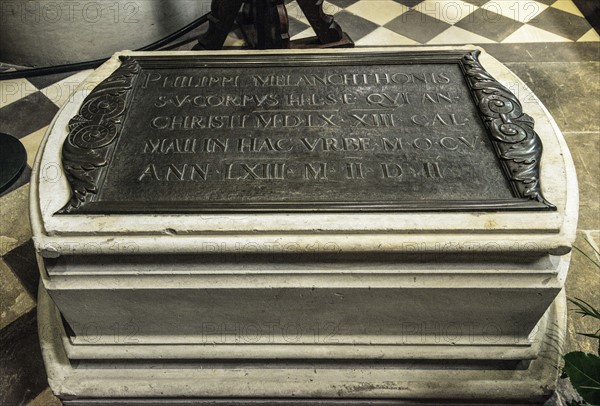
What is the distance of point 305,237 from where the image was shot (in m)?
1.37

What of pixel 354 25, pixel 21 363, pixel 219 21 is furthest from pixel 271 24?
pixel 21 363

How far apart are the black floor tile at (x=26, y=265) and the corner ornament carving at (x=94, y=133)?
0.73 m

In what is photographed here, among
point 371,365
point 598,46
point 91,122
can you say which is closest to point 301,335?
point 371,365

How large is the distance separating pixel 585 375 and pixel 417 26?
9.28 ft

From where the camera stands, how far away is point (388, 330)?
5.27ft

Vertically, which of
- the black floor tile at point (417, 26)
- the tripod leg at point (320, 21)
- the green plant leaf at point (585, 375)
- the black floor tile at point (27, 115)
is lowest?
the black floor tile at point (27, 115)

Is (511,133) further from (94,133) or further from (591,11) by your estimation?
(591,11)

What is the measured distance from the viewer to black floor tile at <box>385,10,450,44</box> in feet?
11.3

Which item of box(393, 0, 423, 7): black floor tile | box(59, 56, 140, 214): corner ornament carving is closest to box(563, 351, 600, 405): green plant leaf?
box(59, 56, 140, 214): corner ornament carving

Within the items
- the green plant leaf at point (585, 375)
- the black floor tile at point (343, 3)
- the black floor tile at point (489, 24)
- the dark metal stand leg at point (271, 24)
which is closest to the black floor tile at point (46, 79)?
the dark metal stand leg at point (271, 24)

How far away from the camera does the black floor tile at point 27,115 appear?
108 inches

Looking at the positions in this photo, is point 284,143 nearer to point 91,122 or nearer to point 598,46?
point 91,122

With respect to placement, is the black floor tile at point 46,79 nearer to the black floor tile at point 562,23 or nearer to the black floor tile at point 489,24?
the black floor tile at point 489,24

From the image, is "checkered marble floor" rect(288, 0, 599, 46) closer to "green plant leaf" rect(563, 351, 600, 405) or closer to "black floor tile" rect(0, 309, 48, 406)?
"black floor tile" rect(0, 309, 48, 406)
